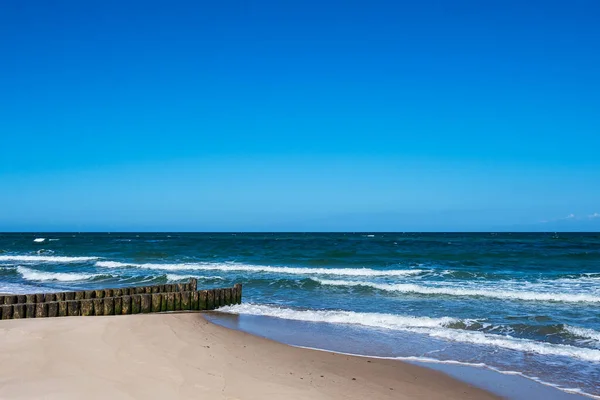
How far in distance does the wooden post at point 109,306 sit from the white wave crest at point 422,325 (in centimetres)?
366

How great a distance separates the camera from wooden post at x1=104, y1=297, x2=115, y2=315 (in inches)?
603

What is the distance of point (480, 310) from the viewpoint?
689 inches

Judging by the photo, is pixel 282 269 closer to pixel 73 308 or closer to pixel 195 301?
pixel 195 301

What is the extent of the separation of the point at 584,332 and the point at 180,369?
10847 mm

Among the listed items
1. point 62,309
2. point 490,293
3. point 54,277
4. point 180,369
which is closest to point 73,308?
point 62,309

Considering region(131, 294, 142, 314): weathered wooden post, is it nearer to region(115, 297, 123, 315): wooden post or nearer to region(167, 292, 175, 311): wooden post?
region(115, 297, 123, 315): wooden post

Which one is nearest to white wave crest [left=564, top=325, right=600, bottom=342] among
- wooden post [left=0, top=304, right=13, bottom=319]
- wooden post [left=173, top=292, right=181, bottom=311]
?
wooden post [left=173, top=292, right=181, bottom=311]

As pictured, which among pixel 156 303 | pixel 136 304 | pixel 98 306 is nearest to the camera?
pixel 98 306

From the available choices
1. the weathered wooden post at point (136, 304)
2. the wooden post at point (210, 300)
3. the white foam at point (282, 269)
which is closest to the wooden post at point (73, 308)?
the weathered wooden post at point (136, 304)

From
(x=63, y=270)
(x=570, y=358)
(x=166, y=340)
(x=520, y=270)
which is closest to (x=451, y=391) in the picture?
(x=570, y=358)

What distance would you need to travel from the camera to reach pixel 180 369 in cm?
902

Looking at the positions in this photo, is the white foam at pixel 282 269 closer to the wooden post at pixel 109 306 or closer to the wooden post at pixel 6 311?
the wooden post at pixel 109 306

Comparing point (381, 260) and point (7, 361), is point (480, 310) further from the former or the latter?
point (381, 260)

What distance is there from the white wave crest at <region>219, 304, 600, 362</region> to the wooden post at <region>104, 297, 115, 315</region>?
366cm
